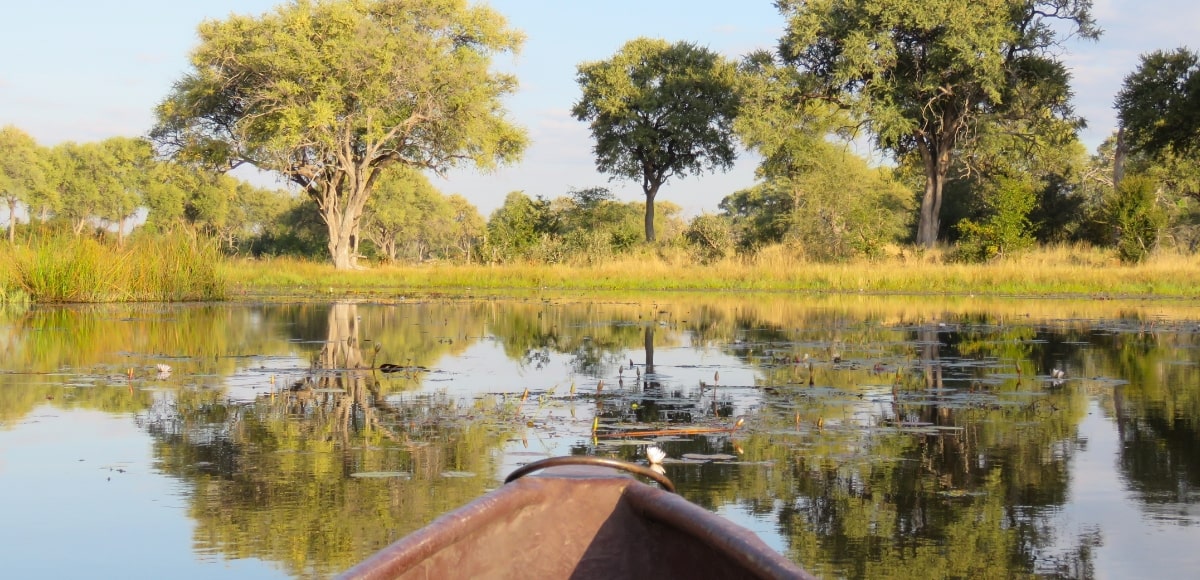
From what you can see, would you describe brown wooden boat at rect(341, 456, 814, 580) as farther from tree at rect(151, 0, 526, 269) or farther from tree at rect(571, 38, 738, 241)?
tree at rect(571, 38, 738, 241)

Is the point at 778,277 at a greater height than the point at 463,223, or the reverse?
the point at 463,223

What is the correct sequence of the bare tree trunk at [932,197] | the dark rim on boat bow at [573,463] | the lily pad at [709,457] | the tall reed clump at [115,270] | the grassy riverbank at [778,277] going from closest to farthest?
the dark rim on boat bow at [573,463]
the lily pad at [709,457]
the tall reed clump at [115,270]
the grassy riverbank at [778,277]
the bare tree trunk at [932,197]

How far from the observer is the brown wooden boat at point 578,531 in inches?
126

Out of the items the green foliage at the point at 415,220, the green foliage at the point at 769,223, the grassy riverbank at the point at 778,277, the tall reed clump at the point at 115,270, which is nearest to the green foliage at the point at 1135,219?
the grassy riverbank at the point at 778,277

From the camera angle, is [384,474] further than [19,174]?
No

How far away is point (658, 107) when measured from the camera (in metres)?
50.2

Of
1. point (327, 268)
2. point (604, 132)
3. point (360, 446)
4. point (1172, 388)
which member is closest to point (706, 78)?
point (604, 132)

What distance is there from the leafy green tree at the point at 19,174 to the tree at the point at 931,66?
189 feet

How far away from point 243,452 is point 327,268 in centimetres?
3122

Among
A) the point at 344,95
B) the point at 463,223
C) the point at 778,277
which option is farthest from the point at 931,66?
the point at 463,223

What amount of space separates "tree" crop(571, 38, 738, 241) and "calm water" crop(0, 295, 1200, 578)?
114 ft

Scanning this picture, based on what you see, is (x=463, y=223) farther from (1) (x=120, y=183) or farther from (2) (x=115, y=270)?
(2) (x=115, y=270)

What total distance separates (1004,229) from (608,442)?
1171 inches

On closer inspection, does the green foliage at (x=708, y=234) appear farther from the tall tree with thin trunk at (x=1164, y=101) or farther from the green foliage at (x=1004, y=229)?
the tall tree with thin trunk at (x=1164, y=101)
